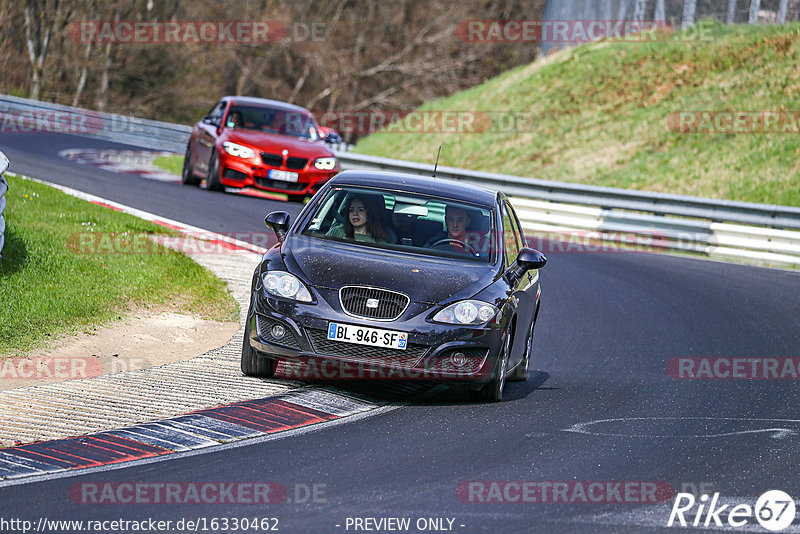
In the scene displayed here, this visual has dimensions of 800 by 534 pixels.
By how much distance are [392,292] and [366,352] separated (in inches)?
17.4

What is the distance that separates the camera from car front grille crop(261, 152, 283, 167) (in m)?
21.0

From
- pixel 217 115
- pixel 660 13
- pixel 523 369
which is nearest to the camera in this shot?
pixel 523 369

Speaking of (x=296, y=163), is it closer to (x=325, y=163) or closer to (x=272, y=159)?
(x=272, y=159)

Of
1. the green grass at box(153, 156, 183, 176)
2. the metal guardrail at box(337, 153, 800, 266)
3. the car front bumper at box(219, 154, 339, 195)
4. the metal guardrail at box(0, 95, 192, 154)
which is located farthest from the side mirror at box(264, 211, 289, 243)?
the metal guardrail at box(0, 95, 192, 154)

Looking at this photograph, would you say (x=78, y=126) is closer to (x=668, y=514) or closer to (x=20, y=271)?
(x=20, y=271)

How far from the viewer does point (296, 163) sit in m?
21.2

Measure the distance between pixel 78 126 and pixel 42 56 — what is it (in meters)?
18.9

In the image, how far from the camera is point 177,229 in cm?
1688

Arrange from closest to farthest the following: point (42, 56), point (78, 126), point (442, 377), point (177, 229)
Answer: point (442, 377)
point (177, 229)
point (78, 126)
point (42, 56)

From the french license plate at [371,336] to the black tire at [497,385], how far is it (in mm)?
809

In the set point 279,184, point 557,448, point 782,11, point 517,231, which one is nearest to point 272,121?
point 279,184

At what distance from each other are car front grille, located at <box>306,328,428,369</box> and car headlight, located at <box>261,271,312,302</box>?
265mm

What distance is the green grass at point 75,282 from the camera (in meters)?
9.73

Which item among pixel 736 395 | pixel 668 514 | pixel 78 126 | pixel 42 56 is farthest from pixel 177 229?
pixel 42 56
